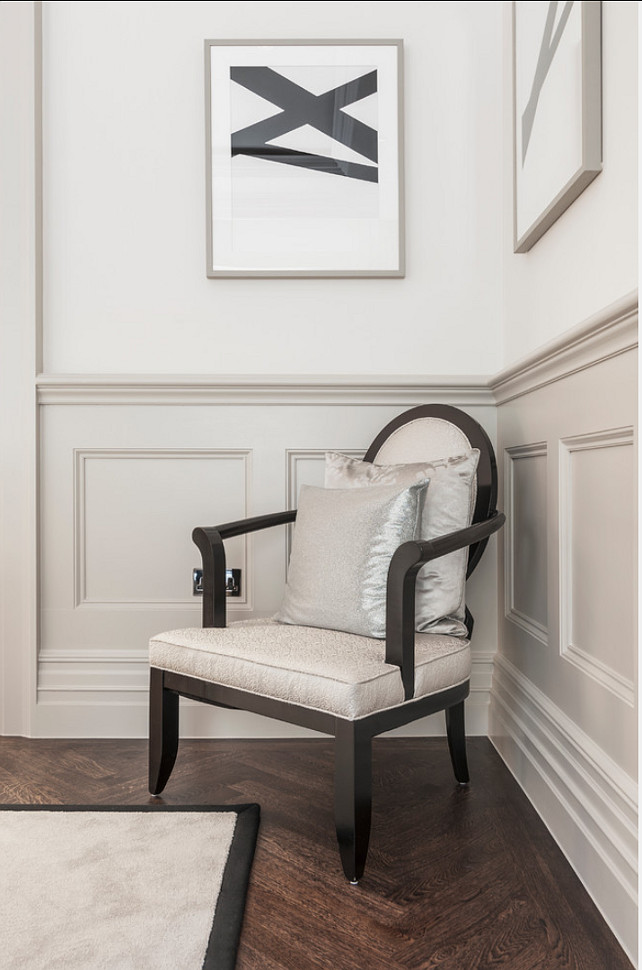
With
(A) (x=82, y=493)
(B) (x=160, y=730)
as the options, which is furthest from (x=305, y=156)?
(B) (x=160, y=730)

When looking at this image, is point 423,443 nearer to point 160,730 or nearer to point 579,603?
point 579,603

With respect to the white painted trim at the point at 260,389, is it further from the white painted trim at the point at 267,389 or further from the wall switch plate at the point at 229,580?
the wall switch plate at the point at 229,580

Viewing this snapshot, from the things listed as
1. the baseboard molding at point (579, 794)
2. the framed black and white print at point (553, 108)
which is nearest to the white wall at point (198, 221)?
the framed black and white print at point (553, 108)

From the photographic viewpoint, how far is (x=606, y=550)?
143 centimetres

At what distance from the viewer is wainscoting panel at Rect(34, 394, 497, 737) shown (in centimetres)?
230

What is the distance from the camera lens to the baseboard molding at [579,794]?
1.25 meters

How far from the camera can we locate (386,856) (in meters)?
1.50

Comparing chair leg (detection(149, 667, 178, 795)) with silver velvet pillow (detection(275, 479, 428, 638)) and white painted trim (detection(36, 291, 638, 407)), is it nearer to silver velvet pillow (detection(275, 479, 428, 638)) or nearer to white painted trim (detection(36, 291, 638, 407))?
silver velvet pillow (detection(275, 479, 428, 638))

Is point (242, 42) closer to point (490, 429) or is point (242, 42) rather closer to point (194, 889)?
point (490, 429)

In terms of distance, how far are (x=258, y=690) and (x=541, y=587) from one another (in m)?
0.79

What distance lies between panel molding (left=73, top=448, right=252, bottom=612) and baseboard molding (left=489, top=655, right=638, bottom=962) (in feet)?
2.96

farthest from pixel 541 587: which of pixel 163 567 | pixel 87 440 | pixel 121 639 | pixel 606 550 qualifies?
pixel 87 440

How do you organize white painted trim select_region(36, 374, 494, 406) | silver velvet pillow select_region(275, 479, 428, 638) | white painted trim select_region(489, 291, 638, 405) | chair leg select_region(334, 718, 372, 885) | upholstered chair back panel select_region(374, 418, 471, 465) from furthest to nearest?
white painted trim select_region(36, 374, 494, 406)
upholstered chair back panel select_region(374, 418, 471, 465)
silver velvet pillow select_region(275, 479, 428, 638)
chair leg select_region(334, 718, 372, 885)
white painted trim select_region(489, 291, 638, 405)

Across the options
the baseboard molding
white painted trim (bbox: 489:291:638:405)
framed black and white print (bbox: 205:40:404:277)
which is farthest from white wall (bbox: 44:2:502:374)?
the baseboard molding
